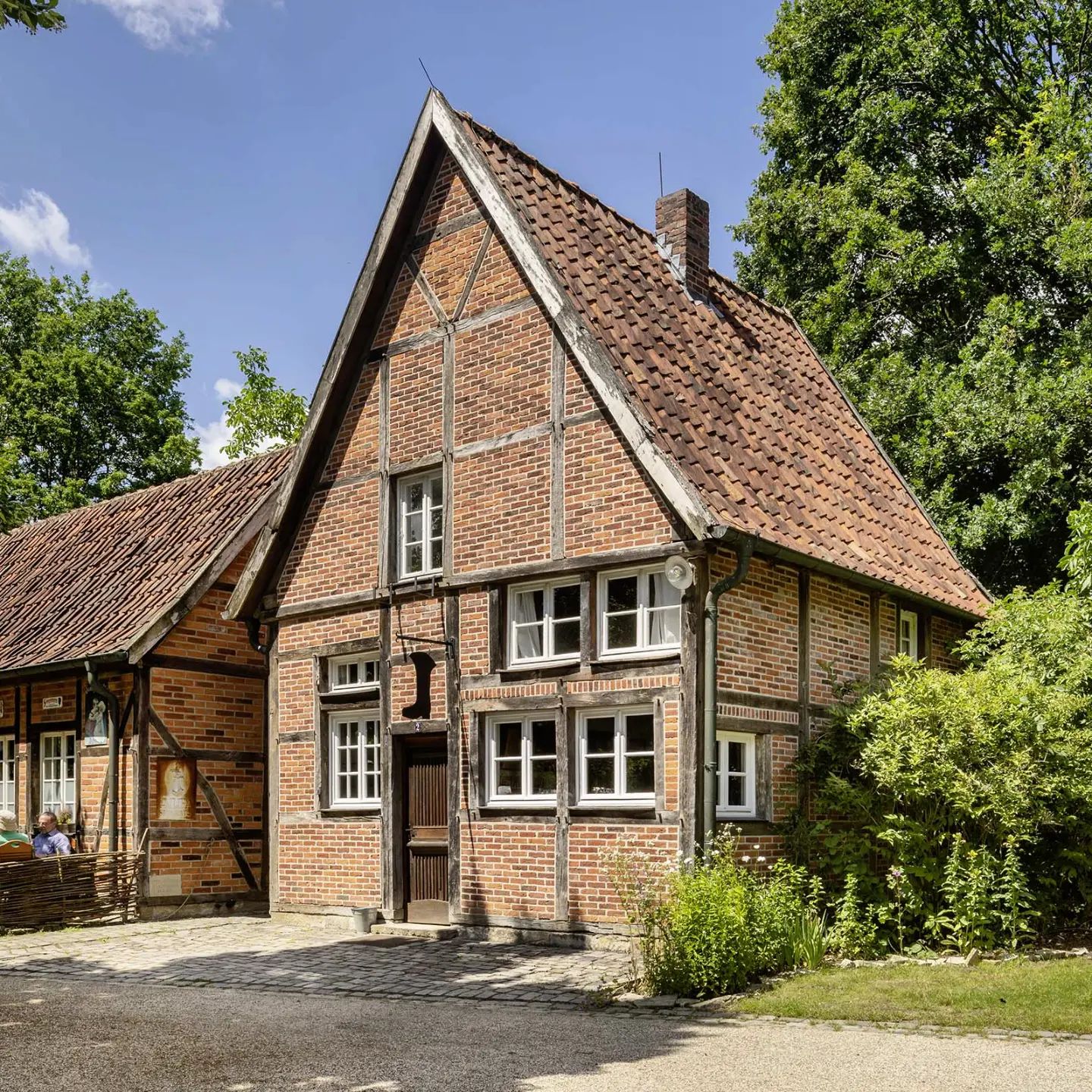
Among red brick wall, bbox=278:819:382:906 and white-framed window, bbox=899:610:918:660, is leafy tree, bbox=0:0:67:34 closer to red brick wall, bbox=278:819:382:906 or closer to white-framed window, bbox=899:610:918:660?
red brick wall, bbox=278:819:382:906

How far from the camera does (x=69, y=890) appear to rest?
16.6 m

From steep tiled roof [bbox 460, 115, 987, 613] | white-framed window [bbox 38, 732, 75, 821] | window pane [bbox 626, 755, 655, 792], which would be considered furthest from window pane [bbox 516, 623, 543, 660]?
white-framed window [bbox 38, 732, 75, 821]

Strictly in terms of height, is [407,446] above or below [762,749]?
above

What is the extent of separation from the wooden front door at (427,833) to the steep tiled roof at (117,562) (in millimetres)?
4302

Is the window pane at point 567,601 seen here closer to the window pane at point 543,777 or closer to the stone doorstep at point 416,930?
the window pane at point 543,777

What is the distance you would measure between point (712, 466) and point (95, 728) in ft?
30.8

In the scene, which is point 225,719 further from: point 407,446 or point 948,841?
point 948,841

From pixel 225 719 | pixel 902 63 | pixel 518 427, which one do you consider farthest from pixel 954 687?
pixel 902 63

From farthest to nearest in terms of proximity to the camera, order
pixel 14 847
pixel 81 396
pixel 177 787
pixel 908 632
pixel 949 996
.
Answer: pixel 81 396 < pixel 177 787 < pixel 14 847 < pixel 908 632 < pixel 949 996

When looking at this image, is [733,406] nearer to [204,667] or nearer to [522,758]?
[522,758]

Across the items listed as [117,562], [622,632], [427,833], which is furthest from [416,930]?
[117,562]

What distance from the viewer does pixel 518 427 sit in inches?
587

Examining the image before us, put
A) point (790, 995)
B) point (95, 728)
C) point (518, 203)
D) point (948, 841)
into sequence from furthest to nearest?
point (95, 728) < point (518, 203) < point (948, 841) < point (790, 995)

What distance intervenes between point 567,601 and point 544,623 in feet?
1.20
